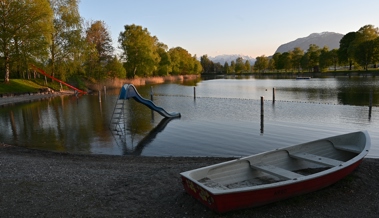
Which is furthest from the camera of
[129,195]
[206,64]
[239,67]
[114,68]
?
[206,64]

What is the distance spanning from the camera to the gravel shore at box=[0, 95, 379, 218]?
224 inches

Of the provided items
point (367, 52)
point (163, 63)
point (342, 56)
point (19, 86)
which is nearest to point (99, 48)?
point (19, 86)

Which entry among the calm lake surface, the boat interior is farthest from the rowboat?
the calm lake surface

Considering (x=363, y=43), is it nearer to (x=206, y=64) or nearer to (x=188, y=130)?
(x=188, y=130)

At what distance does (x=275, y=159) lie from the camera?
7.76 metres

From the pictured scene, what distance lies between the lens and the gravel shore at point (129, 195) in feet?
18.7

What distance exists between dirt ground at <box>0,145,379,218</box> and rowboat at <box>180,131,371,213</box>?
29 centimetres

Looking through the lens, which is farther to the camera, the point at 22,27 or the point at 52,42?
the point at 52,42

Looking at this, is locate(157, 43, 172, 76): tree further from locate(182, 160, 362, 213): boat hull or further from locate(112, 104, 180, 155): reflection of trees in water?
locate(182, 160, 362, 213): boat hull

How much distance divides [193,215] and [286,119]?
49.4 ft

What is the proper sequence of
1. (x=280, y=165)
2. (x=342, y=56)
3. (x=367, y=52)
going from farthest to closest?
1. (x=342, y=56)
2. (x=367, y=52)
3. (x=280, y=165)

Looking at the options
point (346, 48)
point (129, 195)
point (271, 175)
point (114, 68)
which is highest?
point (346, 48)

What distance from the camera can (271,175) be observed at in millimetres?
7234

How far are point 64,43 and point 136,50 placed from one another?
84.2ft
